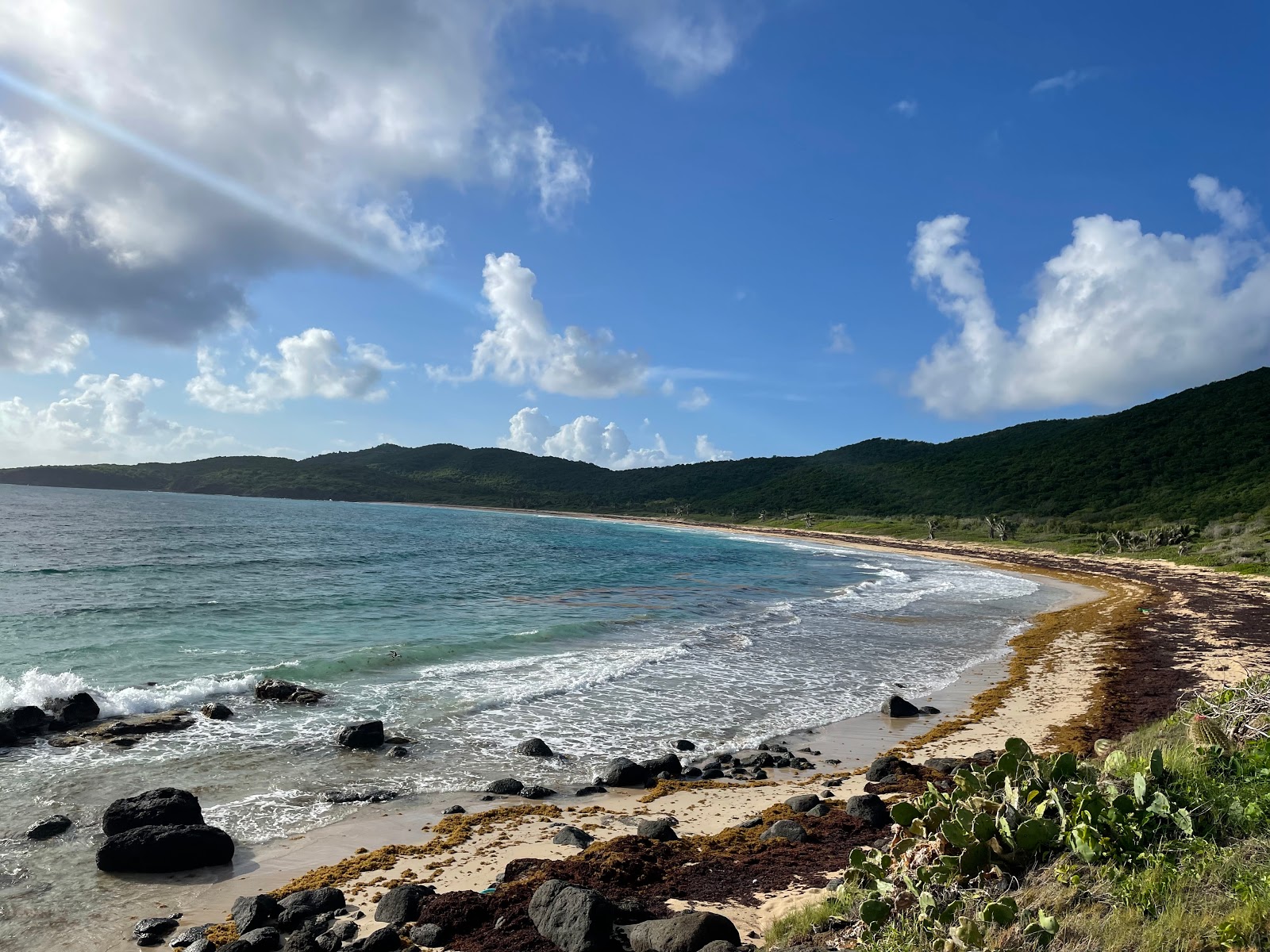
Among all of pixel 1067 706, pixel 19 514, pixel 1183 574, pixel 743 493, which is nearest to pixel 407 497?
pixel 743 493

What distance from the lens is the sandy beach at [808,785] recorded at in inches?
316

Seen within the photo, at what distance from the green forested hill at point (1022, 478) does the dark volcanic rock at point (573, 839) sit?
72917 millimetres

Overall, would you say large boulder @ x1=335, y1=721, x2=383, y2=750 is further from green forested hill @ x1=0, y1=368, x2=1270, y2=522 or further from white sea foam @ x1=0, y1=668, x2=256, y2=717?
green forested hill @ x1=0, y1=368, x2=1270, y2=522

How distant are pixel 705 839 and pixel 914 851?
384cm

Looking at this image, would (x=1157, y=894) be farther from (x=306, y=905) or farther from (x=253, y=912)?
(x=253, y=912)

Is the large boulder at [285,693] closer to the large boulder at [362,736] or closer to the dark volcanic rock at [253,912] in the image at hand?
the large boulder at [362,736]

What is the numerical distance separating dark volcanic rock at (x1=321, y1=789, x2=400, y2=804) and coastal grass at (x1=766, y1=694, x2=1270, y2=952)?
710 cm

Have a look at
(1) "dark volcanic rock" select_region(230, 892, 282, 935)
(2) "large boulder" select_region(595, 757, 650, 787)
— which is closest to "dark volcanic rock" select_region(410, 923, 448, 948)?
(1) "dark volcanic rock" select_region(230, 892, 282, 935)

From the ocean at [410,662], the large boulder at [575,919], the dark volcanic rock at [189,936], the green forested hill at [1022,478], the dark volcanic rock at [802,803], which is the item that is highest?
the green forested hill at [1022,478]

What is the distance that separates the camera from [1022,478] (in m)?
99.6

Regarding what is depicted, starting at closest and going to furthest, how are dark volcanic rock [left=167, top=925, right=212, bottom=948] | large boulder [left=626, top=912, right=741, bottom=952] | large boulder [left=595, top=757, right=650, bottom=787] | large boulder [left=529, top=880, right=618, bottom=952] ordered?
large boulder [left=626, top=912, right=741, bottom=952] → large boulder [left=529, top=880, right=618, bottom=952] → dark volcanic rock [left=167, top=925, right=212, bottom=948] → large boulder [left=595, top=757, right=650, bottom=787]

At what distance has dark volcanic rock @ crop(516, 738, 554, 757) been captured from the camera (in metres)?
12.9

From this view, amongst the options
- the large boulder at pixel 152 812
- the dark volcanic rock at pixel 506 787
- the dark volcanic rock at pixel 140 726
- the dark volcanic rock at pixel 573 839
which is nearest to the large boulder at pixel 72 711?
the dark volcanic rock at pixel 140 726

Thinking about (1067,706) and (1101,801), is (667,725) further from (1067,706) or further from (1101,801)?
(1101,801)
